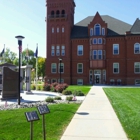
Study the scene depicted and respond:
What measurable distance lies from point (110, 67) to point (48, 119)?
36980 mm

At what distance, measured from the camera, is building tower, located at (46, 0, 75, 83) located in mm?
45281

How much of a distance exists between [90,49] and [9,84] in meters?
29.8

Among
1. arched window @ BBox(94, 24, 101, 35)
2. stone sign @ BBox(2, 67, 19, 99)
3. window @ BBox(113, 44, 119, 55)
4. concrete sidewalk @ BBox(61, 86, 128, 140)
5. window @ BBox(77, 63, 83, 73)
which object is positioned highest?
arched window @ BBox(94, 24, 101, 35)

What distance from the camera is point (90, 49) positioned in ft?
145

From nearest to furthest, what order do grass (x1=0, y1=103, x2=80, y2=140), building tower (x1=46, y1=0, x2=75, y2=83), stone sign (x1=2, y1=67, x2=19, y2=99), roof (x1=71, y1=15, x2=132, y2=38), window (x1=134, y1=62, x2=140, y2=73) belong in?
grass (x1=0, y1=103, x2=80, y2=140) < stone sign (x1=2, y1=67, x2=19, y2=99) < window (x1=134, y1=62, x2=140, y2=73) < roof (x1=71, y1=15, x2=132, y2=38) < building tower (x1=46, y1=0, x2=75, y2=83)

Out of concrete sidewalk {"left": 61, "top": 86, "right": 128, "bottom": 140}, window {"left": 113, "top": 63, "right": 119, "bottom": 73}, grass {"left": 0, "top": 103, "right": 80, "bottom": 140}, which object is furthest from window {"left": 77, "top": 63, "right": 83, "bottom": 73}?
concrete sidewalk {"left": 61, "top": 86, "right": 128, "bottom": 140}

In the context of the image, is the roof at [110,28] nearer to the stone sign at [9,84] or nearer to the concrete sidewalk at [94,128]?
the stone sign at [9,84]

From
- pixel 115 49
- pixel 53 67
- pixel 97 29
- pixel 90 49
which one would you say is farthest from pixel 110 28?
pixel 53 67

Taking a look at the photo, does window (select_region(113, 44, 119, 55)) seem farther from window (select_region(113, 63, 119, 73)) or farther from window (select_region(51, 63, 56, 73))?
window (select_region(51, 63, 56, 73))

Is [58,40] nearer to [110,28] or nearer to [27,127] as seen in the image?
→ [110,28]

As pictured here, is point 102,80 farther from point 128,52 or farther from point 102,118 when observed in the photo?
point 102,118

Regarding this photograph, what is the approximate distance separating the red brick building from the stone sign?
2615cm

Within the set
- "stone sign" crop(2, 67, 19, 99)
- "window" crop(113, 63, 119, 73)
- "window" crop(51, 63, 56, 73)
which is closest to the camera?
"stone sign" crop(2, 67, 19, 99)

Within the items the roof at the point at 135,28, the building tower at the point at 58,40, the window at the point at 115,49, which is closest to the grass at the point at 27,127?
the building tower at the point at 58,40
